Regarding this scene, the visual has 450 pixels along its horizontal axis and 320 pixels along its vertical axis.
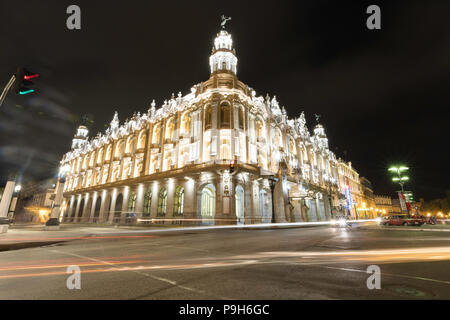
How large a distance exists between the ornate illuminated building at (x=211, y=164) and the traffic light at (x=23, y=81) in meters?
14.0

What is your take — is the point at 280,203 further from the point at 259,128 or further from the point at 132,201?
the point at 132,201

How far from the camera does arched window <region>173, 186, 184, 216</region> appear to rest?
2889cm

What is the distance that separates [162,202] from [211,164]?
38.7ft

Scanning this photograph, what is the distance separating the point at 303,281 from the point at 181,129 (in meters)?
31.7

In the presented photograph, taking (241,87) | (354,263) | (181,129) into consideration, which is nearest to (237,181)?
(181,129)

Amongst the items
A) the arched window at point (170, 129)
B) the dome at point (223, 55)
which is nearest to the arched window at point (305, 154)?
the dome at point (223, 55)

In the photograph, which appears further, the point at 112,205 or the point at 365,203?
the point at 365,203

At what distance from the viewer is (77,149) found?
203 feet

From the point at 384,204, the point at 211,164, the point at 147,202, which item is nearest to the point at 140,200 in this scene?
the point at 147,202

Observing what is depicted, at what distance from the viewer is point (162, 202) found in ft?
104
